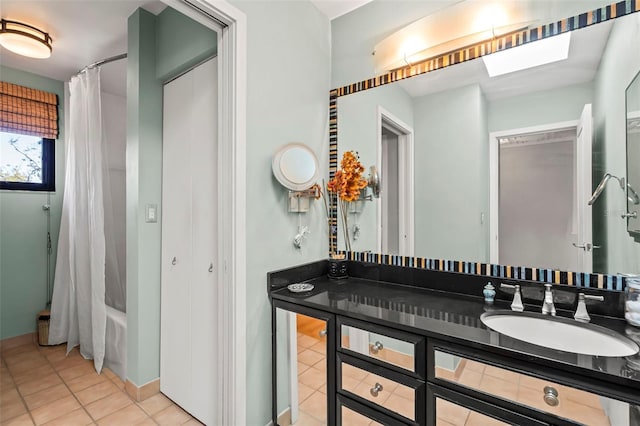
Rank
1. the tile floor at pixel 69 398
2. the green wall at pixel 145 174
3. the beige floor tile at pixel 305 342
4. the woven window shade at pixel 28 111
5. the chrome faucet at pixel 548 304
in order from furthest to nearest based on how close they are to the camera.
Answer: the woven window shade at pixel 28 111, the green wall at pixel 145 174, the tile floor at pixel 69 398, the beige floor tile at pixel 305 342, the chrome faucet at pixel 548 304

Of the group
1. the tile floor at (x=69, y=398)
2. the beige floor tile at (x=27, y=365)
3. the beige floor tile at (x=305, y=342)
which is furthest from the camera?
the beige floor tile at (x=27, y=365)

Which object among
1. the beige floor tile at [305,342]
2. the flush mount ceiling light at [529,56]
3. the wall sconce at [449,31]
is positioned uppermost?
the wall sconce at [449,31]

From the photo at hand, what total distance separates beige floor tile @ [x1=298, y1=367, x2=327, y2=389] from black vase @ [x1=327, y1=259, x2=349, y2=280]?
1.88 ft

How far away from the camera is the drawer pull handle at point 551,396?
2.63 feet

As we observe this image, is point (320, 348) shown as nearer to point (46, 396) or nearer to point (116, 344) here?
point (116, 344)

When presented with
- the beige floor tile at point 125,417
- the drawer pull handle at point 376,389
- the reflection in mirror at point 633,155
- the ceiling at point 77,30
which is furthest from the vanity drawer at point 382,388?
the ceiling at point 77,30

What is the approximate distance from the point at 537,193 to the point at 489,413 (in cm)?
95

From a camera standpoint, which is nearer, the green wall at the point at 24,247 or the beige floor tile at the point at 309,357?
the beige floor tile at the point at 309,357

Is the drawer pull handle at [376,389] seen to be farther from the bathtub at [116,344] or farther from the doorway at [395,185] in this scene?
the bathtub at [116,344]

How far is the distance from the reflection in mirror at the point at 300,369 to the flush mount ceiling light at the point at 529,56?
4.76ft

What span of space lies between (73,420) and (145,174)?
5.11 feet

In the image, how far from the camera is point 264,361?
1.51 metres

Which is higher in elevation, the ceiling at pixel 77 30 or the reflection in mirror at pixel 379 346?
the ceiling at pixel 77 30

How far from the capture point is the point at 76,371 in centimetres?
230
